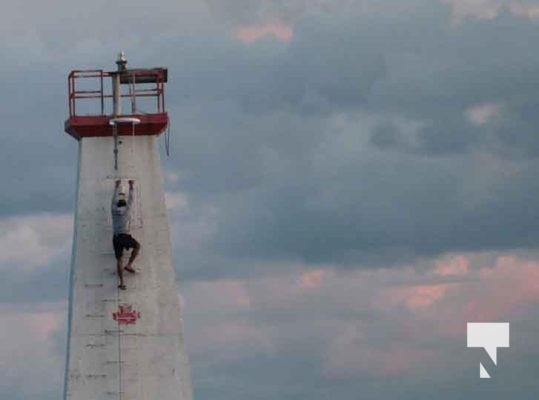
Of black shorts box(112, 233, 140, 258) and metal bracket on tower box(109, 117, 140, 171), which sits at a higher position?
metal bracket on tower box(109, 117, 140, 171)

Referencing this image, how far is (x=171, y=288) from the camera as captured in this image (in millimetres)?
107875

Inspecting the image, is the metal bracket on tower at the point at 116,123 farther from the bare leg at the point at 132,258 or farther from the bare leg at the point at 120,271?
the bare leg at the point at 120,271

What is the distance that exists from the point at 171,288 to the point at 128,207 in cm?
239

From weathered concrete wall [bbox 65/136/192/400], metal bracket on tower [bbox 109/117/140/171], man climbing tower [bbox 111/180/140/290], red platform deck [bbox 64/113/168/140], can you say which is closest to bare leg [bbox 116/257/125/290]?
man climbing tower [bbox 111/180/140/290]

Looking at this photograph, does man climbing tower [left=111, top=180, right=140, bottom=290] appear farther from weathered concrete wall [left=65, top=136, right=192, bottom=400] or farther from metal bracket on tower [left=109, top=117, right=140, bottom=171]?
metal bracket on tower [left=109, top=117, right=140, bottom=171]

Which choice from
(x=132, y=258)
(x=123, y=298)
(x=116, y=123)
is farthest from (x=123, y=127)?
(x=123, y=298)

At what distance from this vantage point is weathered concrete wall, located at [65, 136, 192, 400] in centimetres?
10738

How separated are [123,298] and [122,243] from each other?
149 centimetres

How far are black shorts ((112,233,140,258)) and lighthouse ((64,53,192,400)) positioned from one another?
0.80ft

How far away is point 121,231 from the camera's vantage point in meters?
107

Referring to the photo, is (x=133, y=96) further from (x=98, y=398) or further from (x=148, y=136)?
(x=98, y=398)

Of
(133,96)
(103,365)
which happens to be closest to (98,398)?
(103,365)

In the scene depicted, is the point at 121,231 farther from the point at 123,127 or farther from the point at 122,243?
the point at 123,127

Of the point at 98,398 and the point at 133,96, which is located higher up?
the point at 133,96
